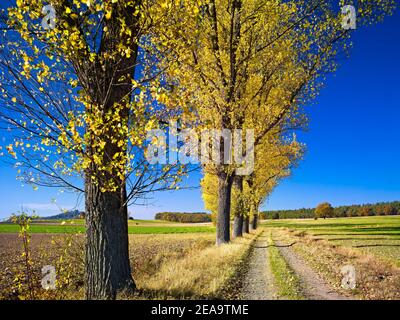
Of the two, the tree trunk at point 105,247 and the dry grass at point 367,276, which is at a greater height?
the tree trunk at point 105,247

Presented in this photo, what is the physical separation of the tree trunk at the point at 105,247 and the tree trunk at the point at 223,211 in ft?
43.1

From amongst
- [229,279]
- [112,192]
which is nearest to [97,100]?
[112,192]

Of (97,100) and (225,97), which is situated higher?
(225,97)

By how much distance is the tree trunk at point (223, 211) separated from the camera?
829 inches

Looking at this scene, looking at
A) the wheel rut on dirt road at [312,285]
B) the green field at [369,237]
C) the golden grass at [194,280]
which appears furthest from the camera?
the green field at [369,237]

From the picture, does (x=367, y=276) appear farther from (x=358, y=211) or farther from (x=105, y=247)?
(x=358, y=211)

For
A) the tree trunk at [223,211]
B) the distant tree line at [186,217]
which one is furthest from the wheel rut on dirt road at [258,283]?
the distant tree line at [186,217]

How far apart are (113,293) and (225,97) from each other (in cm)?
1181

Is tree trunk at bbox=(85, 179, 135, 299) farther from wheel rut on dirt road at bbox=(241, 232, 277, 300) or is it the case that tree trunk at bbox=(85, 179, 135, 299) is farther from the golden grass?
wheel rut on dirt road at bbox=(241, 232, 277, 300)

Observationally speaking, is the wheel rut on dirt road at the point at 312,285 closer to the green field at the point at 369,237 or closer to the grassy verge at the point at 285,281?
the grassy verge at the point at 285,281

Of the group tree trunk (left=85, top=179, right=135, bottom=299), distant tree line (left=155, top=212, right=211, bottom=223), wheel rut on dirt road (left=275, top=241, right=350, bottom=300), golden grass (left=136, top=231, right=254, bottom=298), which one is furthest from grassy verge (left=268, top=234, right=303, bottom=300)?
distant tree line (left=155, top=212, right=211, bottom=223)

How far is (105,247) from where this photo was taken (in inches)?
319
